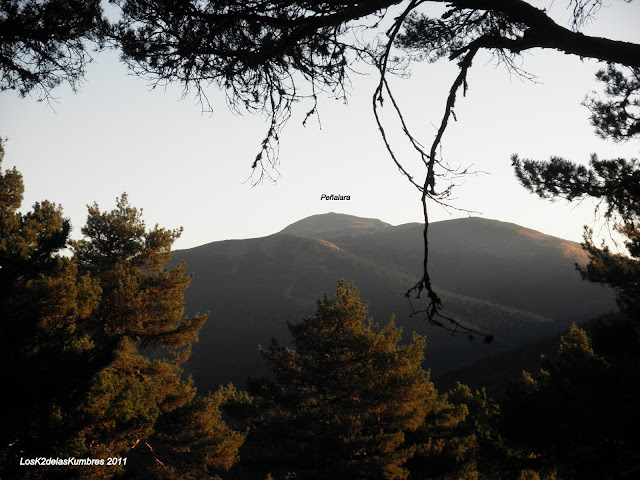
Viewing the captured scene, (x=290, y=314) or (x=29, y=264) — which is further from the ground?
(x=29, y=264)

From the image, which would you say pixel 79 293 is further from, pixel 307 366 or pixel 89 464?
pixel 307 366

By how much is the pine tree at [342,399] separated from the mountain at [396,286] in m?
88.9

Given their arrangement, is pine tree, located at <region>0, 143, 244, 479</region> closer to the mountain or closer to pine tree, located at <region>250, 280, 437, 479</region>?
pine tree, located at <region>250, 280, 437, 479</region>

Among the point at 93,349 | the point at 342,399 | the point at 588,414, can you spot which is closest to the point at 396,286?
the point at 342,399

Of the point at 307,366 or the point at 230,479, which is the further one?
the point at 230,479

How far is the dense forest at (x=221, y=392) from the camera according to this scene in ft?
23.3

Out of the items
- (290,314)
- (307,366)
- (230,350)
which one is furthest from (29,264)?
(290,314)

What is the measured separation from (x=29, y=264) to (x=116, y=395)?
408 cm

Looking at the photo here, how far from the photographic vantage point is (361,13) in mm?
2322

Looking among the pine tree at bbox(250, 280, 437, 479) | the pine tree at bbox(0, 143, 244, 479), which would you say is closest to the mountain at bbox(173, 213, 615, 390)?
the pine tree at bbox(0, 143, 244, 479)

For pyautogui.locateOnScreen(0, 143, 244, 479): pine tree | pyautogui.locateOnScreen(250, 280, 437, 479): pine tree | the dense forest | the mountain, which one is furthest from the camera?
the mountain

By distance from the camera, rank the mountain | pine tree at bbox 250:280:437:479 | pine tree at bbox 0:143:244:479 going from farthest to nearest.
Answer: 1. the mountain
2. pine tree at bbox 250:280:437:479
3. pine tree at bbox 0:143:244:479

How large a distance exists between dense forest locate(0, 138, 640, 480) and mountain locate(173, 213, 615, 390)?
289 ft

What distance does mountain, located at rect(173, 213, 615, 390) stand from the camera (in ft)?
363
